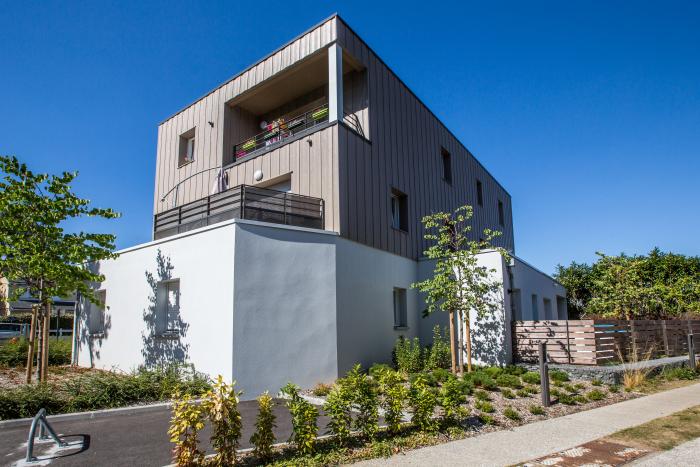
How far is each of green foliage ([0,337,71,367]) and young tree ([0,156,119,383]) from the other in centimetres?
401

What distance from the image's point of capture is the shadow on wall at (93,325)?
12156 mm

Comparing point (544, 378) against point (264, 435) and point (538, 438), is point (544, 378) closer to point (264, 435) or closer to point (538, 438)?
point (538, 438)

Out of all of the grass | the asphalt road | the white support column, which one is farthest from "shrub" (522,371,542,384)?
the white support column

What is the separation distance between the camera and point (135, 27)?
9.36m

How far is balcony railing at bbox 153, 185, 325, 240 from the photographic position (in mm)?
10453

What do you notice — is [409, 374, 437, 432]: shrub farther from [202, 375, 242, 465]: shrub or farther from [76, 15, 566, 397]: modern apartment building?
[76, 15, 566, 397]: modern apartment building

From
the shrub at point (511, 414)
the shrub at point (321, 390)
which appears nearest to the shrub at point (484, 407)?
the shrub at point (511, 414)

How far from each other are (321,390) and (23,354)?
9.71m

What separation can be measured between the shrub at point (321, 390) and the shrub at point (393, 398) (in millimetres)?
3033

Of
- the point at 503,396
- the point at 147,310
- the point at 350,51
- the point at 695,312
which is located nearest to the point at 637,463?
the point at 503,396

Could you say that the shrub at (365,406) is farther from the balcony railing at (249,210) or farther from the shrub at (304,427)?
the balcony railing at (249,210)

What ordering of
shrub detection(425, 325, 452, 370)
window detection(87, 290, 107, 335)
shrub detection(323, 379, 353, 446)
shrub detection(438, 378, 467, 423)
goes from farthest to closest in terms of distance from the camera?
window detection(87, 290, 107, 335), shrub detection(425, 325, 452, 370), shrub detection(438, 378, 467, 423), shrub detection(323, 379, 353, 446)

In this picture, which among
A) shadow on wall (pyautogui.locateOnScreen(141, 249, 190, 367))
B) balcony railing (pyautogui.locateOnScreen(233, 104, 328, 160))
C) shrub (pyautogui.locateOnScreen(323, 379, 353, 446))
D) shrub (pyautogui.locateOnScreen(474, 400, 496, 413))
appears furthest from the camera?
balcony railing (pyautogui.locateOnScreen(233, 104, 328, 160))

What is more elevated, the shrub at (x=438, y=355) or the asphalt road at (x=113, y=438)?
the shrub at (x=438, y=355)
